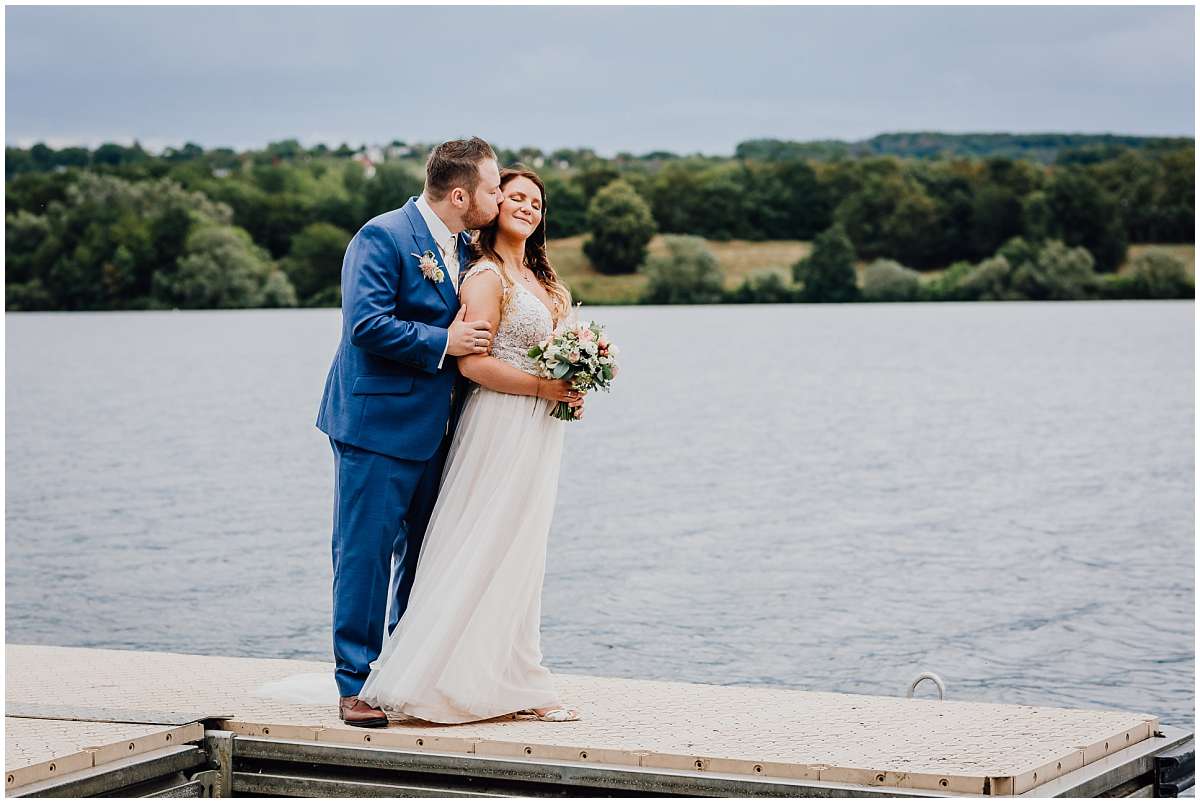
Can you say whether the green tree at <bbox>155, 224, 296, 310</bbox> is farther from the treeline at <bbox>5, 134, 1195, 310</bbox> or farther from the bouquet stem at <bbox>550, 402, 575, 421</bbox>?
the bouquet stem at <bbox>550, 402, 575, 421</bbox>

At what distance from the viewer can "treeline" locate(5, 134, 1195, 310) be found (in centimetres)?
8500

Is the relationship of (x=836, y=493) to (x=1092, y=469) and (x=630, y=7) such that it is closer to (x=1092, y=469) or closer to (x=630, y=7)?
(x=1092, y=469)

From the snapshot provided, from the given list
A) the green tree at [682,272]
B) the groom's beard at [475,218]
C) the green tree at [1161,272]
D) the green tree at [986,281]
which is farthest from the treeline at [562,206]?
the groom's beard at [475,218]

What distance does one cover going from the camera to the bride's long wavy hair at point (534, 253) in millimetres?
5574

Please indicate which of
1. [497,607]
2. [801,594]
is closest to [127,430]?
[801,594]

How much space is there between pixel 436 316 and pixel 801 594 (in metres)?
10.6

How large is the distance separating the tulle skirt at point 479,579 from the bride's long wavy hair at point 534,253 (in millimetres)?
378

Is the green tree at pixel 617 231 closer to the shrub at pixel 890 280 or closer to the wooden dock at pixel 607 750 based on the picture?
the shrub at pixel 890 280

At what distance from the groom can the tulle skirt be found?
0.11 m

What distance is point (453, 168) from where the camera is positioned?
545 centimetres

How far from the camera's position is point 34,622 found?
13781 millimetres

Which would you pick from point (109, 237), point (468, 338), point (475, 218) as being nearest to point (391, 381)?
point (468, 338)

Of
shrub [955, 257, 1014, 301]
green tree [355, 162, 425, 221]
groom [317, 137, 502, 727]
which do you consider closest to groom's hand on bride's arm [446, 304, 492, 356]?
groom [317, 137, 502, 727]

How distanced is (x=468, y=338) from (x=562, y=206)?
83.8 metres
